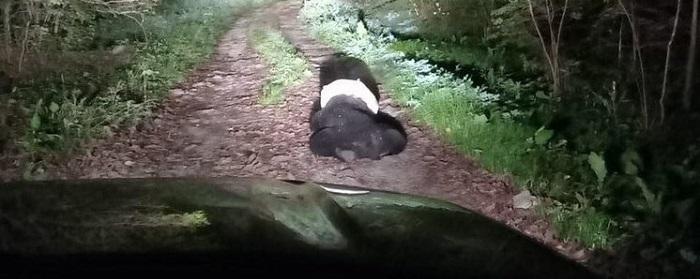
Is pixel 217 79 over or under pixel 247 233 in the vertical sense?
under

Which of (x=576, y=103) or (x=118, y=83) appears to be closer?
(x=576, y=103)

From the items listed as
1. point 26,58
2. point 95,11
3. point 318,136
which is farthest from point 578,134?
point 95,11

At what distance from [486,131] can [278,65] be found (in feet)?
11.5

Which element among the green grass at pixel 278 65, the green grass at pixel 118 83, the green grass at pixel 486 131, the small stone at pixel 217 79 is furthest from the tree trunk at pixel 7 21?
the green grass at pixel 486 131

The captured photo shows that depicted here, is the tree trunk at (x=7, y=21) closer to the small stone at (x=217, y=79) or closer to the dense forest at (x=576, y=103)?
the small stone at (x=217, y=79)

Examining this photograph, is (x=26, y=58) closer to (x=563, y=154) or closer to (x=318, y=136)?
(x=318, y=136)

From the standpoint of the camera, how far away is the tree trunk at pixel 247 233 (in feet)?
8.48

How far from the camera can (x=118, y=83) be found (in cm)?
934

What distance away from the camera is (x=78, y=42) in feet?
37.3

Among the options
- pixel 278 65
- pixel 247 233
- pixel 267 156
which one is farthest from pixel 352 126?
pixel 247 233

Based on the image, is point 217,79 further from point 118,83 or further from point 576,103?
point 576,103

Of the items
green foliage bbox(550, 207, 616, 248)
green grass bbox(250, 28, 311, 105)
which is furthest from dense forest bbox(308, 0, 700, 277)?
green grass bbox(250, 28, 311, 105)

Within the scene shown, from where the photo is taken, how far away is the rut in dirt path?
674cm

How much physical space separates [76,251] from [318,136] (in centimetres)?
501
